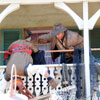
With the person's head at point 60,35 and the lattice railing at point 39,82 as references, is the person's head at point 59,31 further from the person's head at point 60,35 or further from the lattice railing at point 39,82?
the lattice railing at point 39,82

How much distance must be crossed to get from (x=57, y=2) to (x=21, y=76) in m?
1.98

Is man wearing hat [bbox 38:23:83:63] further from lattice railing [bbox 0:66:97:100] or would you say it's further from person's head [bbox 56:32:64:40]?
lattice railing [bbox 0:66:97:100]

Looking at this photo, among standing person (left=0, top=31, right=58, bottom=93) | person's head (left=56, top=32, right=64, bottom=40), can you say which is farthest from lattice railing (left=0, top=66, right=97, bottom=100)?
person's head (left=56, top=32, right=64, bottom=40)

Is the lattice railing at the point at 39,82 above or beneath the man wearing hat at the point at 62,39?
beneath

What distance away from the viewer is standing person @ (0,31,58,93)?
901 cm

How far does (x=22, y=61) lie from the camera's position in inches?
363

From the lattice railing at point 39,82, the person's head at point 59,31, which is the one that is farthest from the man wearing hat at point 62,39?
the lattice railing at point 39,82

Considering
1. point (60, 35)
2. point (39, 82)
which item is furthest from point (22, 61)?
point (60, 35)

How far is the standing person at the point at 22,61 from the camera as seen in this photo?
901cm

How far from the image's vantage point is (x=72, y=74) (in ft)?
32.3

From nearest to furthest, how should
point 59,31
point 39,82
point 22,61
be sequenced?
point 22,61
point 39,82
point 59,31

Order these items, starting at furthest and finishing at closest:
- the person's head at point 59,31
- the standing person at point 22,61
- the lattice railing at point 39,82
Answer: the person's head at point 59,31 < the lattice railing at point 39,82 < the standing person at point 22,61

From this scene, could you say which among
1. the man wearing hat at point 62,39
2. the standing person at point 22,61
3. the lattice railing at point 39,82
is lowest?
the lattice railing at point 39,82

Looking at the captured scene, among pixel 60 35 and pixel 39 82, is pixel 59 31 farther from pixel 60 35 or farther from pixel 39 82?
pixel 39 82
